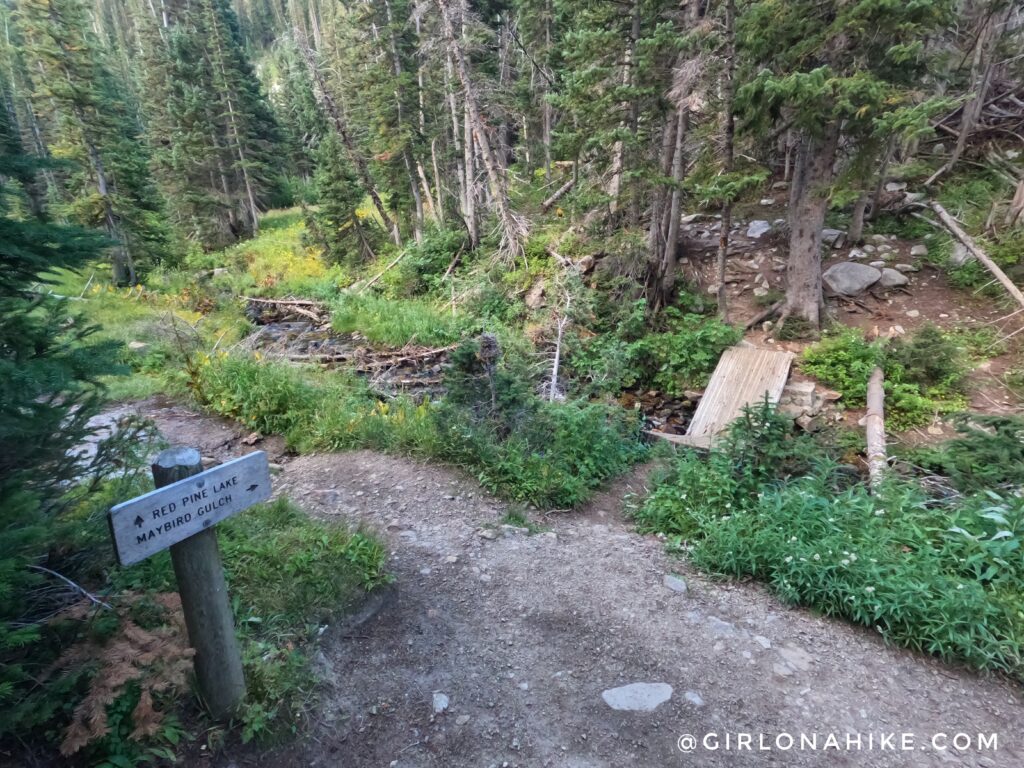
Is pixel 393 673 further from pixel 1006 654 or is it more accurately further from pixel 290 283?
pixel 290 283

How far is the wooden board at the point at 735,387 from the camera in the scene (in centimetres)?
867

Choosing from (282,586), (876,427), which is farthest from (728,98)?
(282,586)

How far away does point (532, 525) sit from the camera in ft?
18.4

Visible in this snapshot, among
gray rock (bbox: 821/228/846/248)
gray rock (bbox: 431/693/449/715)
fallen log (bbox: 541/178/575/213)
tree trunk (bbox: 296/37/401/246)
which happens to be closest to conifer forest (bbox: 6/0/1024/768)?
gray rock (bbox: 431/693/449/715)

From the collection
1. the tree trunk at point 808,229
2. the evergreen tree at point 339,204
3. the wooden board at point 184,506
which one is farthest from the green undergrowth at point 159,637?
the evergreen tree at point 339,204

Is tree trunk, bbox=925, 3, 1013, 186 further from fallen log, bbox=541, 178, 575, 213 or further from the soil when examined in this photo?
fallen log, bbox=541, 178, 575, 213

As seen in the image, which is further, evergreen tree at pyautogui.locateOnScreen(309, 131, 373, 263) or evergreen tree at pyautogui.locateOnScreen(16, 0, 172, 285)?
evergreen tree at pyautogui.locateOnScreen(309, 131, 373, 263)

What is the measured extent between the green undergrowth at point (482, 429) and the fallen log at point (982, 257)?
758cm

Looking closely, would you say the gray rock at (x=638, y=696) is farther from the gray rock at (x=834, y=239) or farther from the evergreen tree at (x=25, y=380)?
the gray rock at (x=834, y=239)

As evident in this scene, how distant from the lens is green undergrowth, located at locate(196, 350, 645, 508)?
624cm

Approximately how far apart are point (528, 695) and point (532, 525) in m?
2.21

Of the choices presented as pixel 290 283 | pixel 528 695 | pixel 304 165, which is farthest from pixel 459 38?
pixel 304 165

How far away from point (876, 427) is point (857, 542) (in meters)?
4.06

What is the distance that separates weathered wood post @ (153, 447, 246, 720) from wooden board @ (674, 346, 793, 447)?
7045mm
